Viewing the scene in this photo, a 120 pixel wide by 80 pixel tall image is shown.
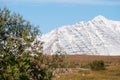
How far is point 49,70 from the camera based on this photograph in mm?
41500

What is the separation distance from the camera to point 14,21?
133ft

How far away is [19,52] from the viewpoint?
3988cm

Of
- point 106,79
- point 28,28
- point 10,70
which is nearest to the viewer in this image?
point 10,70

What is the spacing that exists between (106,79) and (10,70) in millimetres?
55344

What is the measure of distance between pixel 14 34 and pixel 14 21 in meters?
1.20

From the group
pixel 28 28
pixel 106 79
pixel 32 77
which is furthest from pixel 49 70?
pixel 106 79

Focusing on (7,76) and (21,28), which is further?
(21,28)

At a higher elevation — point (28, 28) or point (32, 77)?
point (28, 28)

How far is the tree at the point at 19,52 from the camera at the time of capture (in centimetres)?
3859

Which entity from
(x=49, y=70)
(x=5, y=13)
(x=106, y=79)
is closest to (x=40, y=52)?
(x=49, y=70)

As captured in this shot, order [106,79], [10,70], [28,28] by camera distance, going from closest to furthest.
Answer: [10,70]
[28,28]
[106,79]

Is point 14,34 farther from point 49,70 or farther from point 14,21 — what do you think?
point 49,70

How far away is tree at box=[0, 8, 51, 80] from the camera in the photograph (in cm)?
3859

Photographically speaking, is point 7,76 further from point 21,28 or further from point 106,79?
point 106,79
